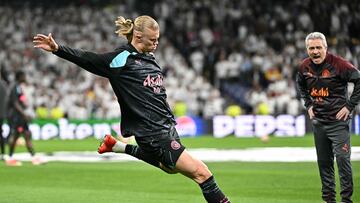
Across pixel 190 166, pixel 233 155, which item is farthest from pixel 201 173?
pixel 233 155

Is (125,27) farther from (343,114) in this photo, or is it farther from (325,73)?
(343,114)

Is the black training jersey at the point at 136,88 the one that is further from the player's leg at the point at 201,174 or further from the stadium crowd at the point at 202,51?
the stadium crowd at the point at 202,51

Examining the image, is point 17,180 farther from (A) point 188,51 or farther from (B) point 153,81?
(A) point 188,51

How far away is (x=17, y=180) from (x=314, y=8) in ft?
74.1

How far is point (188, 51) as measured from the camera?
38031mm

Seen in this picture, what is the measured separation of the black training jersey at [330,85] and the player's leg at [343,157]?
19cm

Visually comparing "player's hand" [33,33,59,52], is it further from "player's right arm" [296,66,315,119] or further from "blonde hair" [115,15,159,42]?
"player's right arm" [296,66,315,119]

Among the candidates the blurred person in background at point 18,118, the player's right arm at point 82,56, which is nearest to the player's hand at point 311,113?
the player's right arm at point 82,56

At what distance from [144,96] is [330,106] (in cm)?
327

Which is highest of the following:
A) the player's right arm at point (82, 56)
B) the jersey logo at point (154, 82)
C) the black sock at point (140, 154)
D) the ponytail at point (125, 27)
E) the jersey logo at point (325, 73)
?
the ponytail at point (125, 27)

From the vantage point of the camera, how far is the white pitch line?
21656 mm

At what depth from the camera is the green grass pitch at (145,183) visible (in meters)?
→ 13.5

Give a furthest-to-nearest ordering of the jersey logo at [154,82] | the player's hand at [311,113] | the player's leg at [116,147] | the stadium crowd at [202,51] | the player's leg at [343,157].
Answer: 1. the stadium crowd at [202,51]
2. the player's hand at [311,113]
3. the player's leg at [343,157]
4. the player's leg at [116,147]
5. the jersey logo at [154,82]

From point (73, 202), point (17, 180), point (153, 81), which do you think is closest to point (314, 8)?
point (17, 180)
